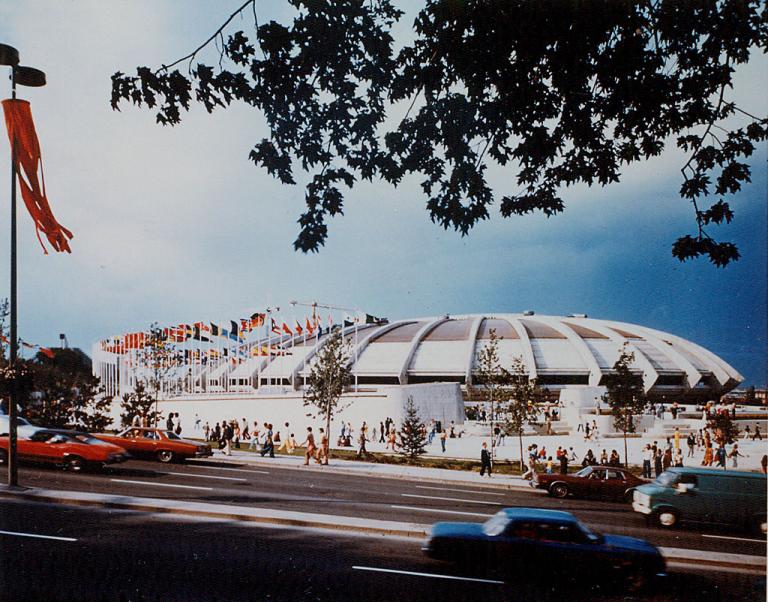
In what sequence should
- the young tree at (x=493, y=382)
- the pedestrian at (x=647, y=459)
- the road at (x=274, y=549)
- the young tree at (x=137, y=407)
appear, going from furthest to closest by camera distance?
the young tree at (x=137, y=407)
the young tree at (x=493, y=382)
the pedestrian at (x=647, y=459)
the road at (x=274, y=549)

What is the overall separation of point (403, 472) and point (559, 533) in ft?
8.51

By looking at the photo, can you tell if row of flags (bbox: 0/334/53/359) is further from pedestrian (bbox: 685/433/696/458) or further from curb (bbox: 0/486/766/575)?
pedestrian (bbox: 685/433/696/458)

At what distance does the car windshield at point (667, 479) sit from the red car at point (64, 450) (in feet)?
20.0

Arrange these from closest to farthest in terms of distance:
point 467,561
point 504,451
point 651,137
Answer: point 467,561 < point 651,137 < point 504,451

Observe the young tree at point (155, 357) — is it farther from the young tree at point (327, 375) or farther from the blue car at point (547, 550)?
the blue car at point (547, 550)

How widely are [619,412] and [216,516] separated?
4163mm

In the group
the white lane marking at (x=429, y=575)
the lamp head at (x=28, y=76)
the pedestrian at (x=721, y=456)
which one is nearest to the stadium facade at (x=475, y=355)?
the pedestrian at (x=721, y=456)

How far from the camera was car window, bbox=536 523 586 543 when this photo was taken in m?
4.75

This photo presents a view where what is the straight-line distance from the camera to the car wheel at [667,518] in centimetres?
471

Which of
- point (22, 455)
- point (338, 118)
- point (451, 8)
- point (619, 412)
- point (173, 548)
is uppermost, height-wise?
point (451, 8)

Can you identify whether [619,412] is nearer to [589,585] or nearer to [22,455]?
[589,585]

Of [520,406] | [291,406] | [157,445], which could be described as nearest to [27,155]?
[157,445]

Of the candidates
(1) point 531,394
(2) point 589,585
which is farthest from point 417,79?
(2) point 589,585

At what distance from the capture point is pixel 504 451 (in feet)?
20.4
